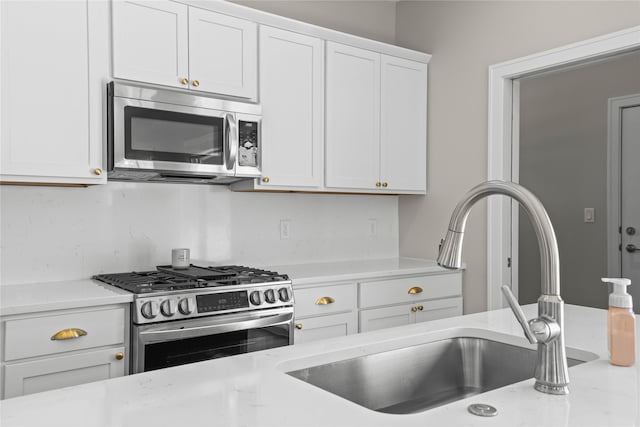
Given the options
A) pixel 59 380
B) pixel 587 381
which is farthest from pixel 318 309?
pixel 587 381

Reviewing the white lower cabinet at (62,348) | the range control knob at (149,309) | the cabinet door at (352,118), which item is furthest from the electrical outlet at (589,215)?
the white lower cabinet at (62,348)

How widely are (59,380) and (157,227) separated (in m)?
1.08

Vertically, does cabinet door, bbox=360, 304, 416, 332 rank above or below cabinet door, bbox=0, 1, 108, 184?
below

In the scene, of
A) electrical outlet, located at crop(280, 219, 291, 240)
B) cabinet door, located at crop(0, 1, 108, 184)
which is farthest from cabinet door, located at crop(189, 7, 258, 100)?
electrical outlet, located at crop(280, 219, 291, 240)

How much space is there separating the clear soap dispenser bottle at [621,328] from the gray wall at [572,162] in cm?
199

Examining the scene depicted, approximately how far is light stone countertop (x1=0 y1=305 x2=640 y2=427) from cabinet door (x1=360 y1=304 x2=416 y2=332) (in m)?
1.87

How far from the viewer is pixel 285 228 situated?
355 cm

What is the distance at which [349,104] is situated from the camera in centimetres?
344

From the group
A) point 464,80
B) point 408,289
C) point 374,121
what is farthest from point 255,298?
point 464,80

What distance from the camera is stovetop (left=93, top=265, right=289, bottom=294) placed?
2.37 metres

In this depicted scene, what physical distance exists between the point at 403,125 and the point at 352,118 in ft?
1.53

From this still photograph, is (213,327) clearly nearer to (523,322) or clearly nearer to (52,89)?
(52,89)

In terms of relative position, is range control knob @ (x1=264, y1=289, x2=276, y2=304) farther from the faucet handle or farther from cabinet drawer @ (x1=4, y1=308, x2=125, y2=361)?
the faucet handle

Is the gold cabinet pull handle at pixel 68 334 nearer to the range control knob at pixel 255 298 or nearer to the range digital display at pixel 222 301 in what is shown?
the range digital display at pixel 222 301
